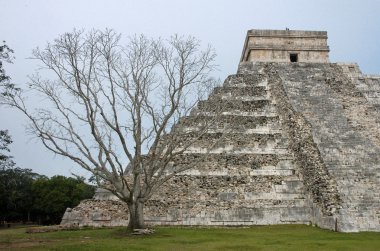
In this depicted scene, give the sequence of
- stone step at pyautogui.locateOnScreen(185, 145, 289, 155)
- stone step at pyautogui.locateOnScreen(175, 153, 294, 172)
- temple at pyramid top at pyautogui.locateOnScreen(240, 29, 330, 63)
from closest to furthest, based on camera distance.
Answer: stone step at pyautogui.locateOnScreen(175, 153, 294, 172) → stone step at pyautogui.locateOnScreen(185, 145, 289, 155) → temple at pyramid top at pyautogui.locateOnScreen(240, 29, 330, 63)

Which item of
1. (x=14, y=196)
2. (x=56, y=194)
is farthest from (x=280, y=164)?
(x=14, y=196)

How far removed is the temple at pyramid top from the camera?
22.2 metres

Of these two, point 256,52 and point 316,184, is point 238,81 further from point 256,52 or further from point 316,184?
point 316,184

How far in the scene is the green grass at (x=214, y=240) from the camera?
8.80m

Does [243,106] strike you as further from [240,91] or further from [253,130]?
[253,130]

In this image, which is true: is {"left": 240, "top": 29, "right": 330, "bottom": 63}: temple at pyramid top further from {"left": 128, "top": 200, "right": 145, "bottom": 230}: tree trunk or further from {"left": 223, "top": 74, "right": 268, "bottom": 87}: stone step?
{"left": 128, "top": 200, "right": 145, "bottom": 230}: tree trunk

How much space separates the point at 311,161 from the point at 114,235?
22.4 feet

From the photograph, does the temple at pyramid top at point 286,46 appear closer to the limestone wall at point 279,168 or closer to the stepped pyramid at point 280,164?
the stepped pyramid at point 280,164

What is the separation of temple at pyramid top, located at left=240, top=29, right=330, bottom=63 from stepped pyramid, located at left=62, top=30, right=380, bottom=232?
9.89 ft

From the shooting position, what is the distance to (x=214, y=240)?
33.1 ft

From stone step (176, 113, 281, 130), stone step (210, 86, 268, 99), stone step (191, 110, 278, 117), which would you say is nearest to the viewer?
stone step (176, 113, 281, 130)

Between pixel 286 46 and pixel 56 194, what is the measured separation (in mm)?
21746

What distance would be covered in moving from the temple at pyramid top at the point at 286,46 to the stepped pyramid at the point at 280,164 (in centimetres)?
301

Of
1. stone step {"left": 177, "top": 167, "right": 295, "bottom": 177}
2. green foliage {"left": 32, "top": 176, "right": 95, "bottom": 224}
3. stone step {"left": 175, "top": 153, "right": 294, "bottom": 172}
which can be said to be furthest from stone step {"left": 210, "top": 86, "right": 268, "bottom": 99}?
green foliage {"left": 32, "top": 176, "right": 95, "bottom": 224}
